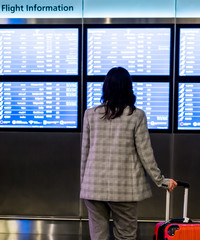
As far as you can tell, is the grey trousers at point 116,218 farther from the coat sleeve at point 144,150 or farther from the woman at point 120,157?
the coat sleeve at point 144,150

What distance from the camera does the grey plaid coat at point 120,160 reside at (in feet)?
8.32

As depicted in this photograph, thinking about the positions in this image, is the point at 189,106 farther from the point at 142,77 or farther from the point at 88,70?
the point at 88,70

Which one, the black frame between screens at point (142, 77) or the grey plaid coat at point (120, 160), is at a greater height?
the black frame between screens at point (142, 77)

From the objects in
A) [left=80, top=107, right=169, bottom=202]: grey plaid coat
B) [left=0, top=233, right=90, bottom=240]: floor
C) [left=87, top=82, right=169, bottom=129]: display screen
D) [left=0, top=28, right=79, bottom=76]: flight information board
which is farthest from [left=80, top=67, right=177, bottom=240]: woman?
[left=0, top=28, right=79, bottom=76]: flight information board

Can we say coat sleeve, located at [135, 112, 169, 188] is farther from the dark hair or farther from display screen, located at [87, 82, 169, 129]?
display screen, located at [87, 82, 169, 129]

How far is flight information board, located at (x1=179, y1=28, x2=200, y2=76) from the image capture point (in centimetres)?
419

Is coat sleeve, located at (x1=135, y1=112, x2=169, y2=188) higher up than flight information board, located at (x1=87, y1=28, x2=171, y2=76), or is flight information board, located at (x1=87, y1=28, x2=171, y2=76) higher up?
flight information board, located at (x1=87, y1=28, x2=171, y2=76)

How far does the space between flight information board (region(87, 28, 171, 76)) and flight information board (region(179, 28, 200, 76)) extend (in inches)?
5.6

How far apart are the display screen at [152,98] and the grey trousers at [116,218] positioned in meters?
1.80

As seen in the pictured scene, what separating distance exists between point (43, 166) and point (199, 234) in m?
2.25

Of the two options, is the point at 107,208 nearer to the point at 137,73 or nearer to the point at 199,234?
the point at 199,234

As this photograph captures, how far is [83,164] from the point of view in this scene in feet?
8.82

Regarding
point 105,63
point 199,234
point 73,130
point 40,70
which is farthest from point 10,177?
point 199,234

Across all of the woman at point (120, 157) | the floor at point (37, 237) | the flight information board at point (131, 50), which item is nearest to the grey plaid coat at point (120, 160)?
the woman at point (120, 157)
